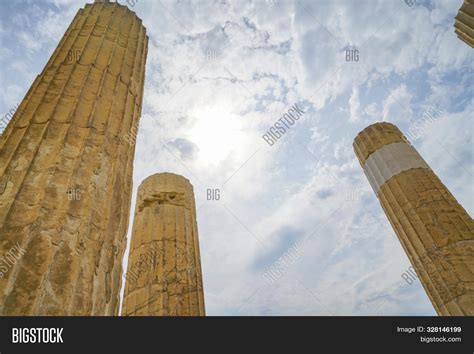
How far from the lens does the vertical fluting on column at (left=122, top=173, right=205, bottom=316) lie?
847 centimetres

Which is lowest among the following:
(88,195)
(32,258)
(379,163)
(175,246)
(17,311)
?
(17,311)

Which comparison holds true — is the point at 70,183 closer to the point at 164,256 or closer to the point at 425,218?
the point at 164,256

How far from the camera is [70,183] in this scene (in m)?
3.49

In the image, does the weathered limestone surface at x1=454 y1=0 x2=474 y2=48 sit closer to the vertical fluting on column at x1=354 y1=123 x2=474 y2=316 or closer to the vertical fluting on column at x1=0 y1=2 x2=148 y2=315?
the vertical fluting on column at x1=354 y1=123 x2=474 y2=316

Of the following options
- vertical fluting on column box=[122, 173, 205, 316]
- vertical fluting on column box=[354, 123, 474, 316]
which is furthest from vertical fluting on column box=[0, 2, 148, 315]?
vertical fluting on column box=[354, 123, 474, 316]

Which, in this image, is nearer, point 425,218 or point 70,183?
point 70,183

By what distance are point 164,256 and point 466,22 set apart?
11709 mm

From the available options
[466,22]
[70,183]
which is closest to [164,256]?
[70,183]

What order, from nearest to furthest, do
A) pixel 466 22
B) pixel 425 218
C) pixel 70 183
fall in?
pixel 70 183 < pixel 425 218 < pixel 466 22
